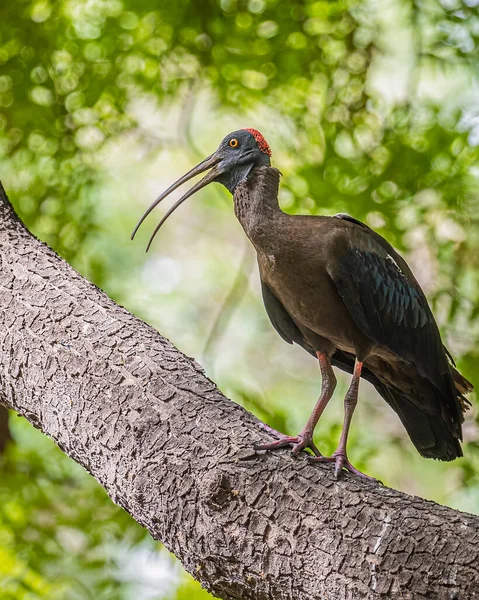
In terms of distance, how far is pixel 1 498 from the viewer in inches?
157

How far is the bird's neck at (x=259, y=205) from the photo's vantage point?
2.48m

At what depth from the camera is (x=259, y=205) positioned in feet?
8.22

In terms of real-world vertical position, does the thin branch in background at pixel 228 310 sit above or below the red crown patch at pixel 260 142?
below

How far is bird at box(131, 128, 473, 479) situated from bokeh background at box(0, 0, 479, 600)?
98cm

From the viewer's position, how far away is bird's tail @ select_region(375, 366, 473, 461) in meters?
2.75

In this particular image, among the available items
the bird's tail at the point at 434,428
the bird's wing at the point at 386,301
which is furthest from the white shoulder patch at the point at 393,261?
the bird's tail at the point at 434,428

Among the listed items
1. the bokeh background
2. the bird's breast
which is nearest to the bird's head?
the bird's breast

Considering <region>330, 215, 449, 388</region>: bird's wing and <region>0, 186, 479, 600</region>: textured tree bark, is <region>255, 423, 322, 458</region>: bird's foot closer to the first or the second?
<region>0, 186, 479, 600</region>: textured tree bark

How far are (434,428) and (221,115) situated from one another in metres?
2.45

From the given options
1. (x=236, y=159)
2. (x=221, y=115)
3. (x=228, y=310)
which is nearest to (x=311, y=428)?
(x=236, y=159)

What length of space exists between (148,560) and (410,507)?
8.40 ft

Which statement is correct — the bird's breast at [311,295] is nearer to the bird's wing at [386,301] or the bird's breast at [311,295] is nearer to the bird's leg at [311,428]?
the bird's wing at [386,301]

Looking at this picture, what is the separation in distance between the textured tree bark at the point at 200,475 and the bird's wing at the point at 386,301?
0.63 meters

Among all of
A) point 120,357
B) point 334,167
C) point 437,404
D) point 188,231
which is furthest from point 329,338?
point 188,231
